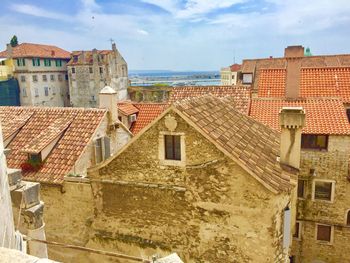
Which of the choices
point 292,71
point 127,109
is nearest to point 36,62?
point 127,109

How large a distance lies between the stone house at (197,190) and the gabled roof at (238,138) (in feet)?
0.13

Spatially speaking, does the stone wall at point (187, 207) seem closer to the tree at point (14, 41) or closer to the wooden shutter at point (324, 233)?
the wooden shutter at point (324, 233)

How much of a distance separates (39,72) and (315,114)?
4999 centimetres

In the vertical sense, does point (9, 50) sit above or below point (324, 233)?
above

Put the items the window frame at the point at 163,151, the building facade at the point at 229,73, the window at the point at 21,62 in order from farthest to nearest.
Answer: the building facade at the point at 229,73 → the window at the point at 21,62 → the window frame at the point at 163,151

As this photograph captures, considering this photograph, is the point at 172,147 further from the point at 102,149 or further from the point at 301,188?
the point at 301,188

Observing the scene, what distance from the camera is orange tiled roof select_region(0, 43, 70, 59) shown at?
52741 mm

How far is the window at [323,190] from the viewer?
16.1 m

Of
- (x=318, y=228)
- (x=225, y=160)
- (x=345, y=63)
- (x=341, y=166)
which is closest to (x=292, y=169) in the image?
(x=225, y=160)

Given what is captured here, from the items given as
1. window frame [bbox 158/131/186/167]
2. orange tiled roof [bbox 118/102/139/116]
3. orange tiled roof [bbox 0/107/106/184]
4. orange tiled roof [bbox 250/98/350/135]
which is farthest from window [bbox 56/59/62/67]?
window frame [bbox 158/131/186/167]

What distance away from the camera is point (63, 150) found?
14.9 m

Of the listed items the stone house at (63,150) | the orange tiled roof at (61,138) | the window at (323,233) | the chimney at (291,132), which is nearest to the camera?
the chimney at (291,132)

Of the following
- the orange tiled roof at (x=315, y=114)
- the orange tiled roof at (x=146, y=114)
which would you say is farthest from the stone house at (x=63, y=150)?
the orange tiled roof at (x=315, y=114)

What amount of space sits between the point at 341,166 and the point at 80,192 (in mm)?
12357
